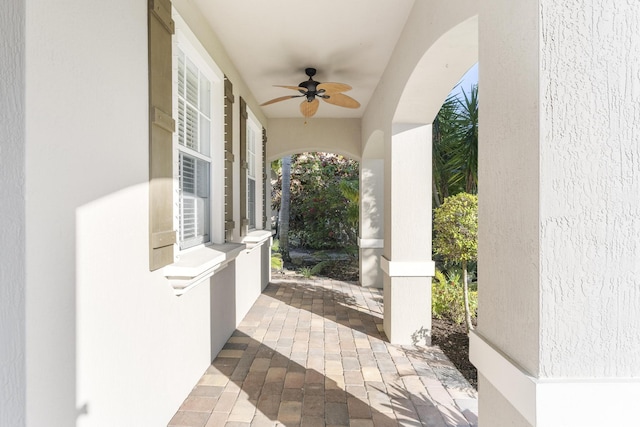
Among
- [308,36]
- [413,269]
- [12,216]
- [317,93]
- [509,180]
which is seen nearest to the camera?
[12,216]

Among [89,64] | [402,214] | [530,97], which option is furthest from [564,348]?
[402,214]

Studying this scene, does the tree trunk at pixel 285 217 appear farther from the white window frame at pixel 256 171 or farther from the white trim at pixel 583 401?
the white trim at pixel 583 401

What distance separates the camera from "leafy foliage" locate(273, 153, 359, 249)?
9.21m

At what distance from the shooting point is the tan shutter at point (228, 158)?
327cm

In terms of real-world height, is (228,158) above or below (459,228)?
above

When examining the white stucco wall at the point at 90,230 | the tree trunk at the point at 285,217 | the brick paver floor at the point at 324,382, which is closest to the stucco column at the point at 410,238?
the brick paver floor at the point at 324,382

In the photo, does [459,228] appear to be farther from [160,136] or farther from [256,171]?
[256,171]

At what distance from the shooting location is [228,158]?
10.8ft

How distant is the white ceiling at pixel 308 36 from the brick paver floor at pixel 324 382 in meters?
2.83

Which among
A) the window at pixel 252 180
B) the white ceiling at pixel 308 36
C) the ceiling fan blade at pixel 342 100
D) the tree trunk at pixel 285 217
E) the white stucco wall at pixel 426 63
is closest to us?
the white stucco wall at pixel 426 63

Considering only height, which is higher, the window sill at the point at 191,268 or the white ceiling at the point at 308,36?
the white ceiling at the point at 308,36

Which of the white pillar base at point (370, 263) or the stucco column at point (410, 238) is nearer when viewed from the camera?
the stucco column at point (410, 238)

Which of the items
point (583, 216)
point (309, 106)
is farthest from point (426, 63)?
point (583, 216)

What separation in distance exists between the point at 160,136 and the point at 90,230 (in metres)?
0.76
